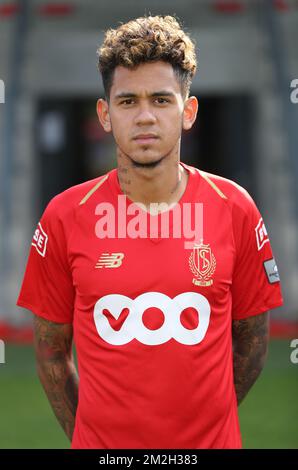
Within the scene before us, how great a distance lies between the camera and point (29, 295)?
329 centimetres

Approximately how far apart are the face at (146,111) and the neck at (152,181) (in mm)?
37

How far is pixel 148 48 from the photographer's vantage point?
2.98 meters

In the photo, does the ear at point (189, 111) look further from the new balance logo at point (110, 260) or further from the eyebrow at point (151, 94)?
the new balance logo at point (110, 260)

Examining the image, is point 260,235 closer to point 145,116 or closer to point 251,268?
point 251,268

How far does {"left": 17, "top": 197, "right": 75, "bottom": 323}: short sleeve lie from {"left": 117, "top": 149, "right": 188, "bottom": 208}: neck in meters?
0.25

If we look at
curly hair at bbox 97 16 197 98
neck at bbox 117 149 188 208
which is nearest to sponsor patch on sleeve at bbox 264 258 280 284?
neck at bbox 117 149 188 208

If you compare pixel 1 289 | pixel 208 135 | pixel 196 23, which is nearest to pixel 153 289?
pixel 1 289

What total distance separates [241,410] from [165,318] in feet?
15.0

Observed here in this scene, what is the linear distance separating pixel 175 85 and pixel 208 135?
13.8 metres

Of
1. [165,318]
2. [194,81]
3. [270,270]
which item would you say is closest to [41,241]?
[165,318]

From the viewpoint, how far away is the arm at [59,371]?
3.34 m

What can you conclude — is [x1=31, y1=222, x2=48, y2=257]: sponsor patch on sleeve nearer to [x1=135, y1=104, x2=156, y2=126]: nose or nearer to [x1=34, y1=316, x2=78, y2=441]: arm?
[x1=34, y1=316, x2=78, y2=441]: arm

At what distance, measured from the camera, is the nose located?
2934 millimetres
